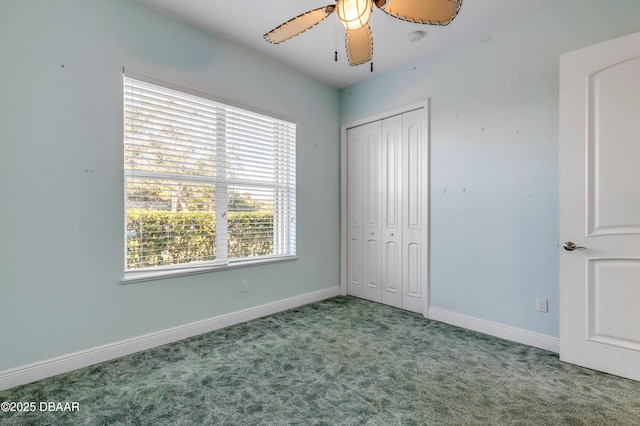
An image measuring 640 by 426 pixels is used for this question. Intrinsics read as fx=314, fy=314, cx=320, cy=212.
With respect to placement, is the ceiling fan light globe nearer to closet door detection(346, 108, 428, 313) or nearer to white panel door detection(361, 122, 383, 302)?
closet door detection(346, 108, 428, 313)

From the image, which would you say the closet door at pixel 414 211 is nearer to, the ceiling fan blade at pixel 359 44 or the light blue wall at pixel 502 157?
the light blue wall at pixel 502 157

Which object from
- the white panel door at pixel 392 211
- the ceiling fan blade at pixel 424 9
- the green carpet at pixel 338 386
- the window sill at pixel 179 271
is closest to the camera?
the ceiling fan blade at pixel 424 9

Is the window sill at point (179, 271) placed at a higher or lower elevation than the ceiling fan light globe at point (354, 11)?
lower

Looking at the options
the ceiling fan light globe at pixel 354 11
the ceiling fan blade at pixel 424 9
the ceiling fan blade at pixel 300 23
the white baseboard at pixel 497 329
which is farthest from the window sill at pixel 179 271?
the ceiling fan blade at pixel 424 9

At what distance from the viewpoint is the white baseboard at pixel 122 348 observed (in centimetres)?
205

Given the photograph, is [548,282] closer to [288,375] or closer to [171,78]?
[288,375]

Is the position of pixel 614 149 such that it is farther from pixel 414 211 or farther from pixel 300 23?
pixel 300 23

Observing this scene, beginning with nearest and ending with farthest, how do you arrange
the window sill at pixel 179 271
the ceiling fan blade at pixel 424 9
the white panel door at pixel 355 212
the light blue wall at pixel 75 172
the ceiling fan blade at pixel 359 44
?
the ceiling fan blade at pixel 424 9 → the ceiling fan blade at pixel 359 44 → the light blue wall at pixel 75 172 → the window sill at pixel 179 271 → the white panel door at pixel 355 212

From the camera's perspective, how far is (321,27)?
284 centimetres

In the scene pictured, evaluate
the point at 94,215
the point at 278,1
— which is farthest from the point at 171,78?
the point at 94,215

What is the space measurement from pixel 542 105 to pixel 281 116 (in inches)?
97.9

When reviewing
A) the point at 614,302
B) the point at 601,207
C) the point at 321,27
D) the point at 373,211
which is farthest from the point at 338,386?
the point at 321,27

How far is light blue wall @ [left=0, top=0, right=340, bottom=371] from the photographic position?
6.67ft

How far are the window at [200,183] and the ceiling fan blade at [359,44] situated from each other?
1546 millimetres
